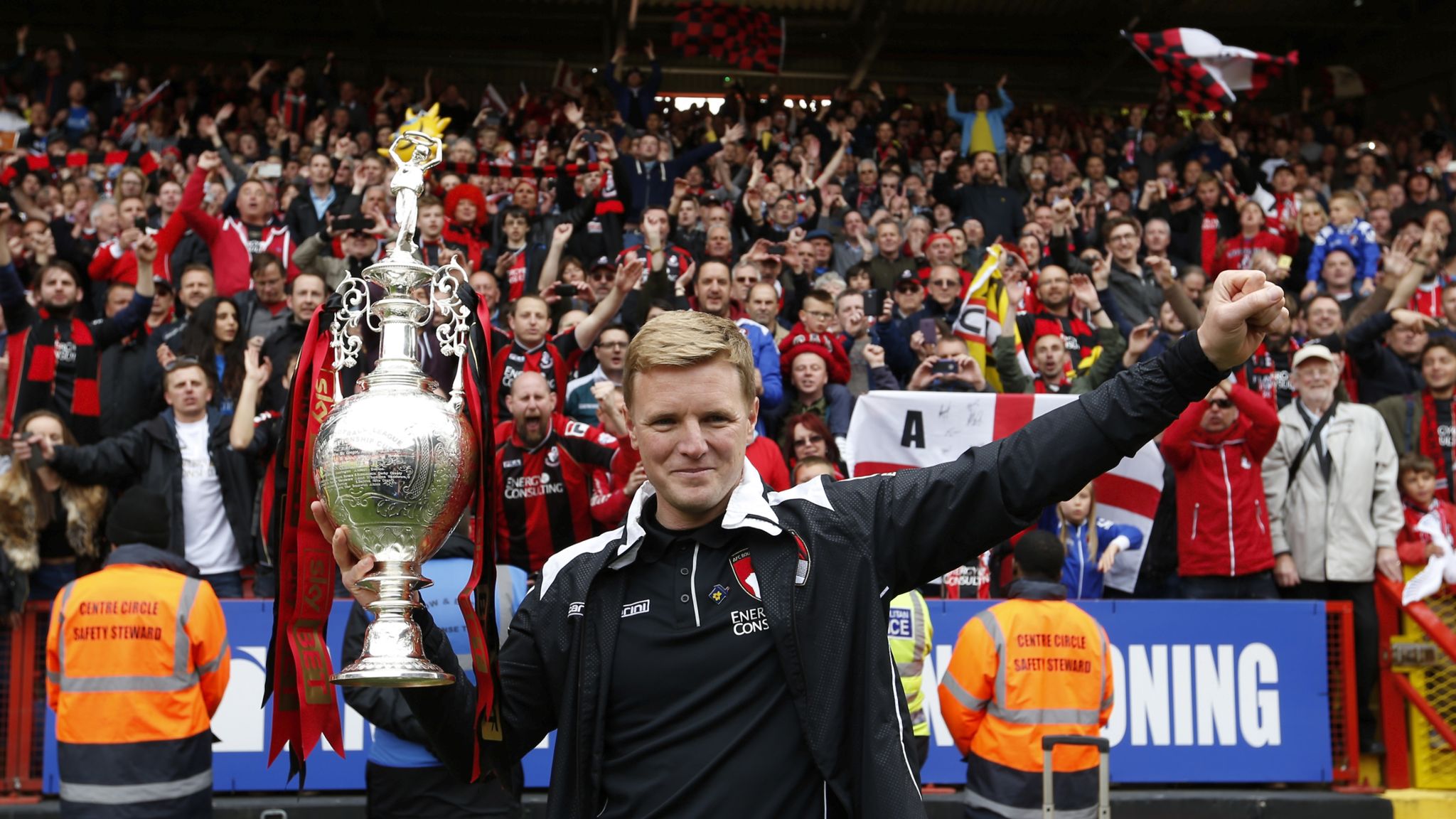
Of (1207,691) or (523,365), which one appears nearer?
(1207,691)

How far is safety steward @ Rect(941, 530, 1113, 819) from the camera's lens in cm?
580

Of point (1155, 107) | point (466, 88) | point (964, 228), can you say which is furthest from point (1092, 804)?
point (466, 88)

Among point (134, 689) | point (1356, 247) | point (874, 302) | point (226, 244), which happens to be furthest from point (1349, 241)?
point (134, 689)

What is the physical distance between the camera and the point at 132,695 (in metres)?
5.67

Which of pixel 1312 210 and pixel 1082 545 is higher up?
pixel 1312 210

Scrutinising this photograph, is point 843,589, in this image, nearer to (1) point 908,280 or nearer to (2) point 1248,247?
(1) point 908,280

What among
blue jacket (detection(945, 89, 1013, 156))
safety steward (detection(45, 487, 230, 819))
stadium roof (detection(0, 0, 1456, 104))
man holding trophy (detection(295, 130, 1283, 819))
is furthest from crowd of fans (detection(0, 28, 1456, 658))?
stadium roof (detection(0, 0, 1456, 104))

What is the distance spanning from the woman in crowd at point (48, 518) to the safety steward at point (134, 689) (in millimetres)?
1893

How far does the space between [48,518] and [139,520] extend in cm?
213

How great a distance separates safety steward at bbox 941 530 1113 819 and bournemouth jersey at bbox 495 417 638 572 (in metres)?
2.22

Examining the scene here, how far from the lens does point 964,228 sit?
13.6 m

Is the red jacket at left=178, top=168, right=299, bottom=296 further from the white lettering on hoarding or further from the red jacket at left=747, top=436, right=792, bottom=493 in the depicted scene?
the white lettering on hoarding

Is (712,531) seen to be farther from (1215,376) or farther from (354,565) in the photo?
(1215,376)

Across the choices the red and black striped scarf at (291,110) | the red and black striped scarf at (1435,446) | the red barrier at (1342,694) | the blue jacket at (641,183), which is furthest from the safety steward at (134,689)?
the red and black striped scarf at (291,110)
